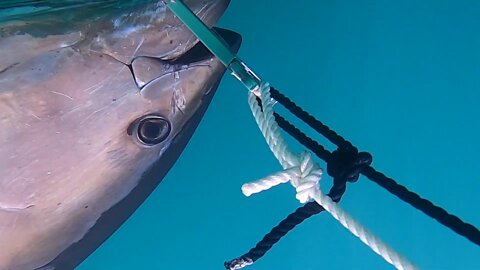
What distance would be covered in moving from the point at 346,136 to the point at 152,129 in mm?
764

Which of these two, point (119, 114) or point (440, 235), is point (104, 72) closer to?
point (119, 114)

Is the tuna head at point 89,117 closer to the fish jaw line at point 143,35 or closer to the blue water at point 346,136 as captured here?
the fish jaw line at point 143,35

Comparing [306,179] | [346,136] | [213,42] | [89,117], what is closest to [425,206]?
[306,179]

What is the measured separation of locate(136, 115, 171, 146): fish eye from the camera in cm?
80

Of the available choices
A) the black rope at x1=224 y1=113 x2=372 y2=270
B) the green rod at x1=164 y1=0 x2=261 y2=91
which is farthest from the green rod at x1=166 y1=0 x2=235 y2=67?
the black rope at x1=224 y1=113 x2=372 y2=270

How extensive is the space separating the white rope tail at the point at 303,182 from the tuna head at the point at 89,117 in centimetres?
14

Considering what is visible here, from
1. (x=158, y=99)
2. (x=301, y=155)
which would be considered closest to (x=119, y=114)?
(x=158, y=99)

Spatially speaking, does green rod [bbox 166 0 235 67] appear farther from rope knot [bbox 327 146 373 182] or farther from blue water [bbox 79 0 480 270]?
blue water [bbox 79 0 480 270]

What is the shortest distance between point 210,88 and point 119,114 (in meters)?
0.11

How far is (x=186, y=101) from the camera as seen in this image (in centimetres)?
80

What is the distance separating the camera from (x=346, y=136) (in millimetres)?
1493

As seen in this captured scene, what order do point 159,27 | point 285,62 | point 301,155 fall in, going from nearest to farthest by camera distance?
point 301,155
point 159,27
point 285,62

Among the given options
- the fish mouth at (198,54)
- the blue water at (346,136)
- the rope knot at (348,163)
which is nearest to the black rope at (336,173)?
the rope knot at (348,163)

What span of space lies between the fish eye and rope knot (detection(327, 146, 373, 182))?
225mm
